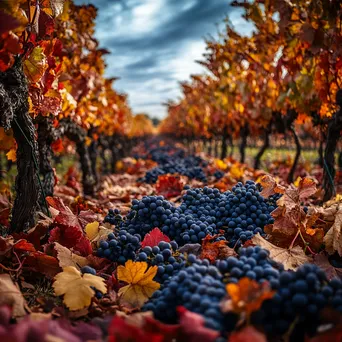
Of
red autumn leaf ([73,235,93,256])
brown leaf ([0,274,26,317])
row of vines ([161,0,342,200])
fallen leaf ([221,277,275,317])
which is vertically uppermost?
row of vines ([161,0,342,200])

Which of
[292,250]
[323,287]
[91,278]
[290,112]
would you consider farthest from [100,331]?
[290,112]

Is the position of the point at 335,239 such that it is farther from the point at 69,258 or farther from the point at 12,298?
the point at 12,298

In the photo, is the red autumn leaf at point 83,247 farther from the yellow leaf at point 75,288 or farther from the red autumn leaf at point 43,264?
the yellow leaf at point 75,288

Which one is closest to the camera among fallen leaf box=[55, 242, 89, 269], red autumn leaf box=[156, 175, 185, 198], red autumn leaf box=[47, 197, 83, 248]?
fallen leaf box=[55, 242, 89, 269]

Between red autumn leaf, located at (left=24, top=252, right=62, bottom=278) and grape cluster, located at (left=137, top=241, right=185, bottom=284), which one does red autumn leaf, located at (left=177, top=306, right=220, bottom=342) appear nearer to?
grape cluster, located at (left=137, top=241, right=185, bottom=284)

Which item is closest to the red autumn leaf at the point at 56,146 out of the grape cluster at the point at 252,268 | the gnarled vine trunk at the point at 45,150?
the gnarled vine trunk at the point at 45,150

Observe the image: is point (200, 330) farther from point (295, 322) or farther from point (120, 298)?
point (120, 298)

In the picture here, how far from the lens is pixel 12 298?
1.74 metres

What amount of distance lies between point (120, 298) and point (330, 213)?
156cm

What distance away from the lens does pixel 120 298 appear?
197 cm

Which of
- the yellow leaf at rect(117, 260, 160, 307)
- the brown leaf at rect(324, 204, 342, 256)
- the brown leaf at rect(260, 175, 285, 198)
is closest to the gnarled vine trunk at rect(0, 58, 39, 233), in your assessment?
the yellow leaf at rect(117, 260, 160, 307)

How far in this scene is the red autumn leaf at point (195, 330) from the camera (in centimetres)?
121

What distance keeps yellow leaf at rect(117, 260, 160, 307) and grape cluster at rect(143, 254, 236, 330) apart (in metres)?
0.09

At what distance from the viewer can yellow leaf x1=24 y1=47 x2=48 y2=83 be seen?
2670 mm
